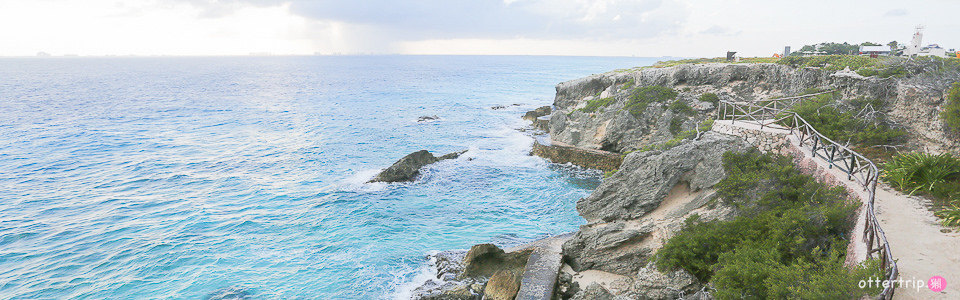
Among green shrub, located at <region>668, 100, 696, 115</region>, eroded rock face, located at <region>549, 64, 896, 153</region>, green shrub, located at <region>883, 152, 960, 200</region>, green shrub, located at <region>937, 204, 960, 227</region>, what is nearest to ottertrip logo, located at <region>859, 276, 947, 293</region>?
green shrub, located at <region>937, 204, 960, 227</region>

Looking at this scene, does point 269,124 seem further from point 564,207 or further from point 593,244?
point 593,244

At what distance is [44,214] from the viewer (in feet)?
87.8

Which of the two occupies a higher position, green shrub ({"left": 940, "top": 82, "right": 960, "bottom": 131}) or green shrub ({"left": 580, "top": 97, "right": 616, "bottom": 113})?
green shrub ({"left": 940, "top": 82, "right": 960, "bottom": 131})

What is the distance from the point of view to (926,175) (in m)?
13.2

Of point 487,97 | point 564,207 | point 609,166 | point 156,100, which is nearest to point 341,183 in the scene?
point 564,207

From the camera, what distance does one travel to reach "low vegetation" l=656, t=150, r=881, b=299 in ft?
34.1

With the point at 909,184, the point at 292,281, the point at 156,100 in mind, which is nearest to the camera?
the point at 909,184

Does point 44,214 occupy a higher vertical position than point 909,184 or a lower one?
lower

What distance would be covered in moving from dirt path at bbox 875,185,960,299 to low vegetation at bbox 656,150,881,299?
0.79 m

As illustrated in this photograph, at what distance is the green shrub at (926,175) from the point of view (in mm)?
12766

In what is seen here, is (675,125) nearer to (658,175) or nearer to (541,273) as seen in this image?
(658,175)

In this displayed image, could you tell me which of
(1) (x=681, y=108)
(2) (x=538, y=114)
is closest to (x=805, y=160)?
(1) (x=681, y=108)

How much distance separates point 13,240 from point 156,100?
67.6 meters

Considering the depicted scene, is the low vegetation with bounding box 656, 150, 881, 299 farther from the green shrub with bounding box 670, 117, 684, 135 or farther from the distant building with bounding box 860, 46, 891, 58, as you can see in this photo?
the distant building with bounding box 860, 46, 891, 58
